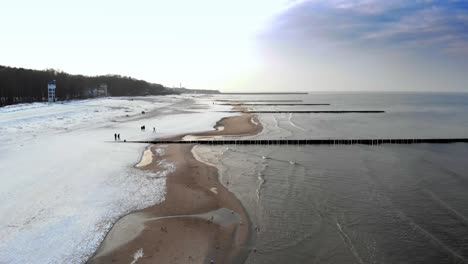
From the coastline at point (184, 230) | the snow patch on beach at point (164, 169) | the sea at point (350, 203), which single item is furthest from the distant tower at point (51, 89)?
the coastline at point (184, 230)

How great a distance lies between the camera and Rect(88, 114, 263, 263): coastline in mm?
11859

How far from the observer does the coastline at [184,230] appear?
467 inches

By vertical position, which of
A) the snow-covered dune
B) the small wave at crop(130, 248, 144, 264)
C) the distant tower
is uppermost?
the distant tower

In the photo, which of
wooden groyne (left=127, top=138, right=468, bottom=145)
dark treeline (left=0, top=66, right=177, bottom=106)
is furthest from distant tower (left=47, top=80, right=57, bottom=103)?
wooden groyne (left=127, top=138, right=468, bottom=145)

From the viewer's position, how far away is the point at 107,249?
12125 millimetres

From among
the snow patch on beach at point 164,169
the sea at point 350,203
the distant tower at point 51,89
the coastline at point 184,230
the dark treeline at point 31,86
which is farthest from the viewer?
the distant tower at point 51,89

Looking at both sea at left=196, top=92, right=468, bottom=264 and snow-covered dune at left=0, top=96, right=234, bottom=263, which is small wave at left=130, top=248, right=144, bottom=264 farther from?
sea at left=196, top=92, right=468, bottom=264

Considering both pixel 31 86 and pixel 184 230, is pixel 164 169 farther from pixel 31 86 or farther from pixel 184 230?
pixel 31 86

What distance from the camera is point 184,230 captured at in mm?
14023

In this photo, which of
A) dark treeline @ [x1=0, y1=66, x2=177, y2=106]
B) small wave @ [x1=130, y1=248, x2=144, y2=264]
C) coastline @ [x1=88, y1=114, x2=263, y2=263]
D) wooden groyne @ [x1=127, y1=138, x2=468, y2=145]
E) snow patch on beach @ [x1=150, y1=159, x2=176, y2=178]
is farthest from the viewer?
dark treeline @ [x1=0, y1=66, x2=177, y2=106]

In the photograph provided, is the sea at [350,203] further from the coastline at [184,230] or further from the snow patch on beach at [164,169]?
the snow patch on beach at [164,169]

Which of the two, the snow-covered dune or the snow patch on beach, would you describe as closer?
the snow-covered dune

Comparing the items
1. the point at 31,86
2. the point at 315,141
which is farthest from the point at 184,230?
the point at 31,86

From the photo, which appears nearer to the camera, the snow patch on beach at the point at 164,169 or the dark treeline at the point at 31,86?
the snow patch on beach at the point at 164,169
